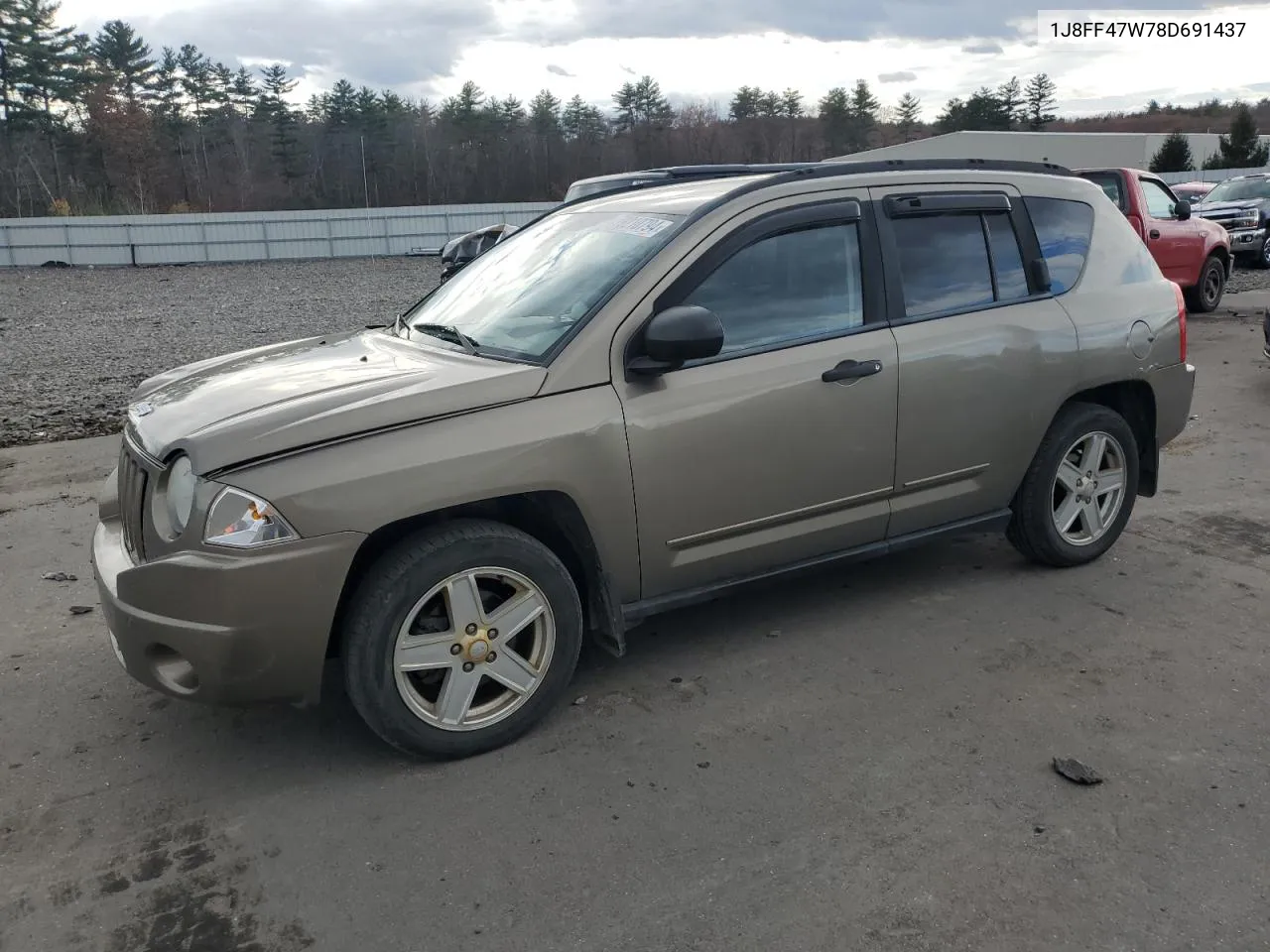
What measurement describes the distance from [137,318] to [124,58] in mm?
62518

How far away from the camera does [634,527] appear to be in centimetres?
369

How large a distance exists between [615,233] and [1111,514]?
2.83 meters

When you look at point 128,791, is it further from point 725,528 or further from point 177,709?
point 725,528

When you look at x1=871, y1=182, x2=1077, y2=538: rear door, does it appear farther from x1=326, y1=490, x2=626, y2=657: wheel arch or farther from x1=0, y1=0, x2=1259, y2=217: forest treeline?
x1=0, y1=0, x2=1259, y2=217: forest treeline

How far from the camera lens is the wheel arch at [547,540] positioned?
11.1 feet

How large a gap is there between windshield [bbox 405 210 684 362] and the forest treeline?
55.5 meters

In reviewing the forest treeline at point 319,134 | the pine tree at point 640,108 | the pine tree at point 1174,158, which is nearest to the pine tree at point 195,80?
the forest treeline at point 319,134

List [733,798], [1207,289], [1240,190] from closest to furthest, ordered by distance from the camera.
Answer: [733,798] → [1207,289] → [1240,190]

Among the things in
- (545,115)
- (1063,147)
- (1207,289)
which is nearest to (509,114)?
(545,115)

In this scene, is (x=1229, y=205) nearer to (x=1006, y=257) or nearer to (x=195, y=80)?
(x=1006, y=257)

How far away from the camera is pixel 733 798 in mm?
3203

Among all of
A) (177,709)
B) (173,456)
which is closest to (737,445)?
(173,456)

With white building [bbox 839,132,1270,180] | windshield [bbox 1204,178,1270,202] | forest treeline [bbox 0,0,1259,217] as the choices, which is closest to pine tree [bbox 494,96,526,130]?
forest treeline [bbox 0,0,1259,217]

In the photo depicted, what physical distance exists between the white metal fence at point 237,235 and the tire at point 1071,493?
29.1 meters
